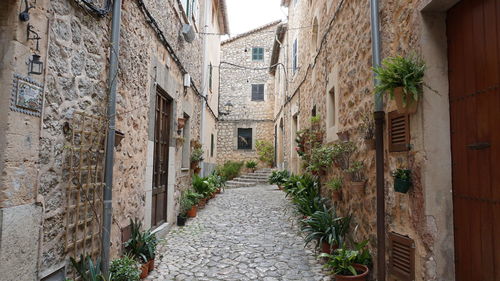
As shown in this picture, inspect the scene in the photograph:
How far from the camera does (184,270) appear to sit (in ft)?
11.8

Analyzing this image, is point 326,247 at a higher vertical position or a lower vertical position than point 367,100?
lower

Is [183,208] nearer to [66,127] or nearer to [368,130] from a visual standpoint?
[66,127]

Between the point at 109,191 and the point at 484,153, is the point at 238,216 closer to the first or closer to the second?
the point at 109,191

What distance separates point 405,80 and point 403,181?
Answer: 0.83m

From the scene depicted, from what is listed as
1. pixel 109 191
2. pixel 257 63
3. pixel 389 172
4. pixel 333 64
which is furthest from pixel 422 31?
pixel 257 63

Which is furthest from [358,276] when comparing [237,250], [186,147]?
[186,147]

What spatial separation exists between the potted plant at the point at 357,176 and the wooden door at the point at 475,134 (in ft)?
4.48

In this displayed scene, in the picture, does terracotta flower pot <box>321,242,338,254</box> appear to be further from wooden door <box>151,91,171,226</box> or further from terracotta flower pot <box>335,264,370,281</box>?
wooden door <box>151,91,171,226</box>

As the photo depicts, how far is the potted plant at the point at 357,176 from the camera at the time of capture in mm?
3585

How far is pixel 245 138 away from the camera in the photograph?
672 inches

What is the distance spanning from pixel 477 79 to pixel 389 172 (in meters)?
1.15

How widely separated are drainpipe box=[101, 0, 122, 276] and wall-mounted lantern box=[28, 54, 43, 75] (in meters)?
0.97

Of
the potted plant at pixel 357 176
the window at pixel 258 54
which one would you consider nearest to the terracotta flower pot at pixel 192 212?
the potted plant at pixel 357 176

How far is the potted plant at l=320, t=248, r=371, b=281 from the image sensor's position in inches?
118
